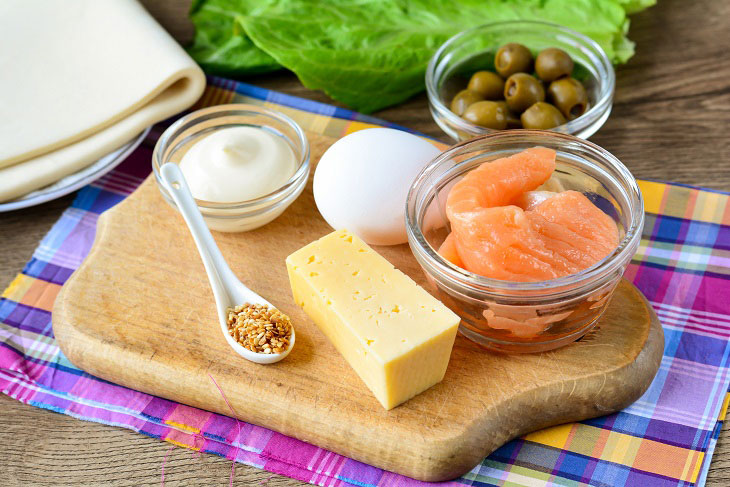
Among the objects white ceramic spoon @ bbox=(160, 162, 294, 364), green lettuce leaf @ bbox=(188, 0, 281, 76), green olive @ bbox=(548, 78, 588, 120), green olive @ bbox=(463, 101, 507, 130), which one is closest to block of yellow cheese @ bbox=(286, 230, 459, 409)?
white ceramic spoon @ bbox=(160, 162, 294, 364)

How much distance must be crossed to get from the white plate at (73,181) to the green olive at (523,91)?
1.28m

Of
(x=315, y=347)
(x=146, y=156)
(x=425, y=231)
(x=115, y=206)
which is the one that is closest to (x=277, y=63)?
(x=146, y=156)

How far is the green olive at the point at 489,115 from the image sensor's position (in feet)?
7.55

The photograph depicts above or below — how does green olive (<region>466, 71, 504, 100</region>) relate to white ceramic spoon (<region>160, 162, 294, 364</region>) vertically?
below

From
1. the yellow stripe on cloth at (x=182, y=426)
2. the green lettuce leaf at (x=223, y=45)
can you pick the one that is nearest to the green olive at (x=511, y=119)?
the green lettuce leaf at (x=223, y=45)

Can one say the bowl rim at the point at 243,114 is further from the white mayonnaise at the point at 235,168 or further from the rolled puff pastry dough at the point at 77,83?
the rolled puff pastry dough at the point at 77,83

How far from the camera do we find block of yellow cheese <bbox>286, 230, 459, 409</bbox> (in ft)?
5.19

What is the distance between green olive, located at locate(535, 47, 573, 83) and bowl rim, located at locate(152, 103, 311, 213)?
848 millimetres

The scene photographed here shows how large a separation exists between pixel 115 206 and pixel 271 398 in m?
0.88

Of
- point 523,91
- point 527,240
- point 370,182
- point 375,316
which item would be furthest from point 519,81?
point 375,316

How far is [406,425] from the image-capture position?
1654 mm

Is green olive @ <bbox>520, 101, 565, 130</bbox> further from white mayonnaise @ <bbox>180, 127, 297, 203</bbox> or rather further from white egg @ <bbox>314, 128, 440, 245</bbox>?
white mayonnaise @ <bbox>180, 127, 297, 203</bbox>

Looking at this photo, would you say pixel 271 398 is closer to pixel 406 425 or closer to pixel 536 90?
pixel 406 425

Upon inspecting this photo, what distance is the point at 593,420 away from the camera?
1.76 m
